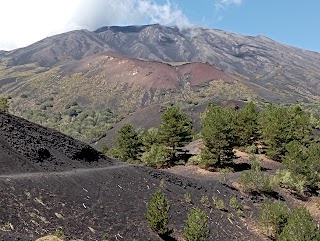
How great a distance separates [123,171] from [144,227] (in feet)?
31.8

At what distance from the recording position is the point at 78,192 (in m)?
27.2

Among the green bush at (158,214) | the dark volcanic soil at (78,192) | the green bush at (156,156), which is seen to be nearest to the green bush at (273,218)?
the dark volcanic soil at (78,192)

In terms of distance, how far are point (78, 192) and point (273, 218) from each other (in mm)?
14114

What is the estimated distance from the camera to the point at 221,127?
147 feet

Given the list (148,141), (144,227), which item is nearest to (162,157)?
(148,141)

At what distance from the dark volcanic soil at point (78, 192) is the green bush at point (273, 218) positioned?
1273 mm

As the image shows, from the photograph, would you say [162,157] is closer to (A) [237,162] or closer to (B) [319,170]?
(A) [237,162]

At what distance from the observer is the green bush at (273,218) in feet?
96.6

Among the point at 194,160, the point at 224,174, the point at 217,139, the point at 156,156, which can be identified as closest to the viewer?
the point at 224,174

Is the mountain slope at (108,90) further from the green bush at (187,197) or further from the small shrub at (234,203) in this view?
the green bush at (187,197)

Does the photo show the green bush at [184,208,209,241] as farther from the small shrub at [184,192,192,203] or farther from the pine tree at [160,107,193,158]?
the pine tree at [160,107,193,158]

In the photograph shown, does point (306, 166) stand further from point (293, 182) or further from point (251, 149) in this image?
point (251, 149)

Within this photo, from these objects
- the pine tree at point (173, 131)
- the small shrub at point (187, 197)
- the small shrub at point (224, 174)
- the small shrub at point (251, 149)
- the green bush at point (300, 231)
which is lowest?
the small shrub at point (187, 197)

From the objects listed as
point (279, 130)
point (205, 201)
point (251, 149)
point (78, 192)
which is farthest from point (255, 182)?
point (78, 192)
